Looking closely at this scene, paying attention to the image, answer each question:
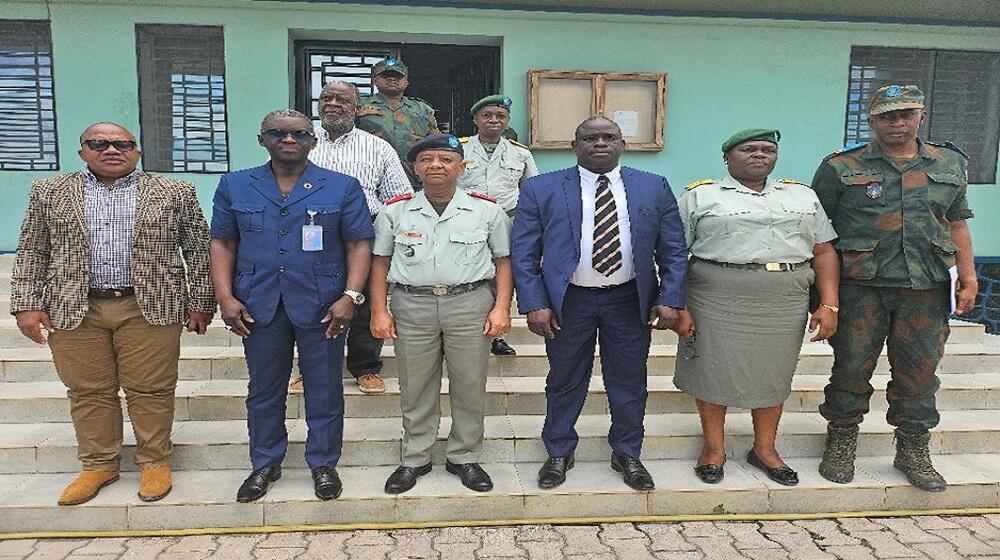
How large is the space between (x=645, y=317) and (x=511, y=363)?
1571 millimetres

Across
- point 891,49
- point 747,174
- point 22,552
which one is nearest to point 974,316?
point 891,49

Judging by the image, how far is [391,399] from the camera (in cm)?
412

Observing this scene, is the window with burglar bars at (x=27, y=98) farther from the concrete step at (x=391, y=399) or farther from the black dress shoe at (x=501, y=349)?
the black dress shoe at (x=501, y=349)

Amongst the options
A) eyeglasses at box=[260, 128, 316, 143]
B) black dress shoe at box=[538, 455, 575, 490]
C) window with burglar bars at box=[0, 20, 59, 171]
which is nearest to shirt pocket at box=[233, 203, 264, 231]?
eyeglasses at box=[260, 128, 316, 143]

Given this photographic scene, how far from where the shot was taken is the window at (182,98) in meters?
6.05

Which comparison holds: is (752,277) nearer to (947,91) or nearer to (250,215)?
(250,215)

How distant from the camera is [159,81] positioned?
6125 mm

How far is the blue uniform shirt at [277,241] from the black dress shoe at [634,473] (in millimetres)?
1810

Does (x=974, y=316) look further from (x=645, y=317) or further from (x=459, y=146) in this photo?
(x=459, y=146)

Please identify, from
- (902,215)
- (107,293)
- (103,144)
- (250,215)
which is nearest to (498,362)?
(250,215)

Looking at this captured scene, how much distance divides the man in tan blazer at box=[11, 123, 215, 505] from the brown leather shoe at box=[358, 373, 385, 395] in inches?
45.8

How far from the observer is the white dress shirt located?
3.22m

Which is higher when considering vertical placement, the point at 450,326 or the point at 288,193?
the point at 288,193

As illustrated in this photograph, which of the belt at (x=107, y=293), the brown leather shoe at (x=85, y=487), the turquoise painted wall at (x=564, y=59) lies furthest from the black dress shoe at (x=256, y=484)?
the turquoise painted wall at (x=564, y=59)
